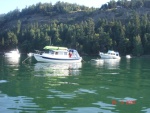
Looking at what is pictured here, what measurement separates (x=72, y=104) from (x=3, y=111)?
501 centimetres

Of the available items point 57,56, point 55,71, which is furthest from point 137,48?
point 55,71

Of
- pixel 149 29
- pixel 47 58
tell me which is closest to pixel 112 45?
pixel 149 29

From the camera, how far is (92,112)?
20703 mm

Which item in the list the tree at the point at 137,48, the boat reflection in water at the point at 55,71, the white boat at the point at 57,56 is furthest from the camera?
the tree at the point at 137,48

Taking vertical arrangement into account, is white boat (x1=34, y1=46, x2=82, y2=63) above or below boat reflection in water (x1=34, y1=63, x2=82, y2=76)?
above

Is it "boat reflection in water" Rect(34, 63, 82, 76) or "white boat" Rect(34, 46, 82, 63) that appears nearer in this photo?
"boat reflection in water" Rect(34, 63, 82, 76)

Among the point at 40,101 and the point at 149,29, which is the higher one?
the point at 149,29

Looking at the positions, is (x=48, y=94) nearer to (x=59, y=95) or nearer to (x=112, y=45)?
(x=59, y=95)

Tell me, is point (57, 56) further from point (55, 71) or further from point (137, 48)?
point (137, 48)

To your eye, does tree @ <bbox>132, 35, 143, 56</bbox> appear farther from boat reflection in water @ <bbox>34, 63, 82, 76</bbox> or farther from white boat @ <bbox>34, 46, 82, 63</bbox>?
boat reflection in water @ <bbox>34, 63, 82, 76</bbox>

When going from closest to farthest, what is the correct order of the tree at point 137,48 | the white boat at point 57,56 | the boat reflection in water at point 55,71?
the boat reflection in water at point 55,71, the white boat at point 57,56, the tree at point 137,48

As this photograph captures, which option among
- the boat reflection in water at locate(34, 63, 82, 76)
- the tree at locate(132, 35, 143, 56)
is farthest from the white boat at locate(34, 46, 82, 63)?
the tree at locate(132, 35, 143, 56)

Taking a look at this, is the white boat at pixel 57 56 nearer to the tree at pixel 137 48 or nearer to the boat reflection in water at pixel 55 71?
the boat reflection in water at pixel 55 71

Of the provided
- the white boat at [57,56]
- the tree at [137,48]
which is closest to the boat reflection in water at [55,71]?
the white boat at [57,56]
